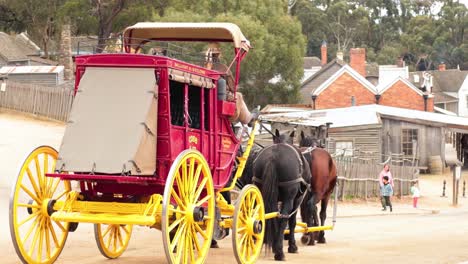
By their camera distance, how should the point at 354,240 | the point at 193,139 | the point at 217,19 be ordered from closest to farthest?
the point at 193,139
the point at 354,240
the point at 217,19

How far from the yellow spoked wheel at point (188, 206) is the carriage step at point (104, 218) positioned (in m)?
0.30

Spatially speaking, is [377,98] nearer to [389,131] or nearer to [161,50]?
[389,131]

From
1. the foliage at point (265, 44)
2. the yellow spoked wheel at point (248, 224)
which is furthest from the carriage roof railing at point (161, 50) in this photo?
the foliage at point (265, 44)

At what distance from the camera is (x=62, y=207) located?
11148 millimetres

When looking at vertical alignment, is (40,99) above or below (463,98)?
below

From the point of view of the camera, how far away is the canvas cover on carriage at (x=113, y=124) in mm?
10703

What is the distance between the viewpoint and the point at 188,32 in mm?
13523

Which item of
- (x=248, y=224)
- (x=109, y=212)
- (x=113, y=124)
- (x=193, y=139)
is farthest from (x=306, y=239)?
(x=113, y=124)

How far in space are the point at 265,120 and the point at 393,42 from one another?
115624 mm

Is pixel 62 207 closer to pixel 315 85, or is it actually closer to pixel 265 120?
pixel 265 120

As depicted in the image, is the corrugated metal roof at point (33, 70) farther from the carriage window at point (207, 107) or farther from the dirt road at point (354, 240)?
the carriage window at point (207, 107)

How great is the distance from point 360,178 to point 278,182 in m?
21.5

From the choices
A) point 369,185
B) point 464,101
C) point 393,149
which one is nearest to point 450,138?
point 393,149

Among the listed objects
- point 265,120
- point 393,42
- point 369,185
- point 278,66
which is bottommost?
point 369,185
